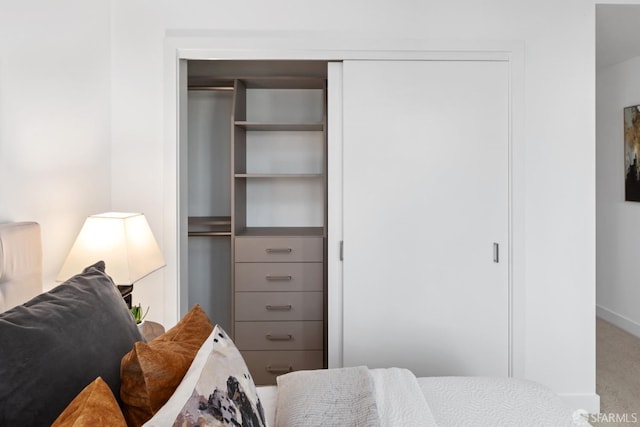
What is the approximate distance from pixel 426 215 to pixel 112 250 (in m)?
1.62

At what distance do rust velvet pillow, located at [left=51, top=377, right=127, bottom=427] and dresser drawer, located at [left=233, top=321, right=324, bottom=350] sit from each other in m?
2.36

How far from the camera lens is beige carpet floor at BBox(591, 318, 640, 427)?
268cm

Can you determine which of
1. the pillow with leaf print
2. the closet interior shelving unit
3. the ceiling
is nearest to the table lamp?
the pillow with leaf print

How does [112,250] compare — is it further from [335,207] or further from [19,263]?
[335,207]

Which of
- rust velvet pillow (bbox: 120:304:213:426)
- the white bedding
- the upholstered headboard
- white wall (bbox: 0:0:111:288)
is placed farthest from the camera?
white wall (bbox: 0:0:111:288)

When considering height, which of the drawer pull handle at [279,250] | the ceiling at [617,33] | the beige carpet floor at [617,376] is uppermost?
the ceiling at [617,33]

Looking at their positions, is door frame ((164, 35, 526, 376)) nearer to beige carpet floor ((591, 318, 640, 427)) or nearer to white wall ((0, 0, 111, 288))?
white wall ((0, 0, 111, 288))

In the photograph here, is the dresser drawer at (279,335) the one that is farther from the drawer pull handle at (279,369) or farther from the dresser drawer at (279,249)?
the dresser drawer at (279,249)

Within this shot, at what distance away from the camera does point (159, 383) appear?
98 cm

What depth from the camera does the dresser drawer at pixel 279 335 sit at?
3.13 m

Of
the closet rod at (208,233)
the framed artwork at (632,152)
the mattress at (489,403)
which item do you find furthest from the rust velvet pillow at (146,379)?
the framed artwork at (632,152)

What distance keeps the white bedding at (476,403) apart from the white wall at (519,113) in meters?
1.25

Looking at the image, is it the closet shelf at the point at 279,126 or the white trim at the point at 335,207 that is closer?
the white trim at the point at 335,207

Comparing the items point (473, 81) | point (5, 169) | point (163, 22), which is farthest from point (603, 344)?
point (5, 169)
